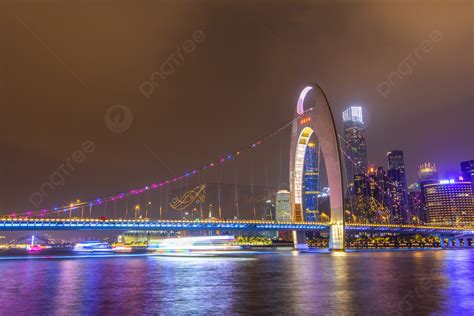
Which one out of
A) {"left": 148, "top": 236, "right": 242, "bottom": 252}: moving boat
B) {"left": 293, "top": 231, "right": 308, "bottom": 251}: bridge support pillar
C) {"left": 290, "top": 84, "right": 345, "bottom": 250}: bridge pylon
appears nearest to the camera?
{"left": 290, "top": 84, "right": 345, "bottom": 250}: bridge pylon

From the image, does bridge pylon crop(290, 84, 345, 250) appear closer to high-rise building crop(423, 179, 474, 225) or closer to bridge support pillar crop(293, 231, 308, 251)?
bridge support pillar crop(293, 231, 308, 251)

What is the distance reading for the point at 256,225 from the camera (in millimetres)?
63531

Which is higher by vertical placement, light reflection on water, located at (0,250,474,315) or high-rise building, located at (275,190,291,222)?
high-rise building, located at (275,190,291,222)

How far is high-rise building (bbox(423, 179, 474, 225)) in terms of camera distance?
167875 millimetres

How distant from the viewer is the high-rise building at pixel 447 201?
551 feet

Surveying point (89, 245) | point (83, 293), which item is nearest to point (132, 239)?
point (89, 245)

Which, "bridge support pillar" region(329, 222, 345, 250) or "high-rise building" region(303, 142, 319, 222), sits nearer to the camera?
"bridge support pillar" region(329, 222, 345, 250)

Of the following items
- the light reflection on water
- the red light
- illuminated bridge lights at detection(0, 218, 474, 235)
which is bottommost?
the light reflection on water

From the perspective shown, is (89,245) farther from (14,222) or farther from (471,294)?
(471,294)

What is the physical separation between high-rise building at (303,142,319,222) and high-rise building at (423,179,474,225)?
105654 millimetres

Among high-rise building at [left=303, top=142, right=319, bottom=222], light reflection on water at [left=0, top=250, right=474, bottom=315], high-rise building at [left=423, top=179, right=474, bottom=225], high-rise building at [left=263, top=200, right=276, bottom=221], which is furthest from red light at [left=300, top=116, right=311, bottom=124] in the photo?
high-rise building at [left=423, top=179, right=474, bottom=225]

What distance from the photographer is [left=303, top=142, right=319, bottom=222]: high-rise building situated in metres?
78.9

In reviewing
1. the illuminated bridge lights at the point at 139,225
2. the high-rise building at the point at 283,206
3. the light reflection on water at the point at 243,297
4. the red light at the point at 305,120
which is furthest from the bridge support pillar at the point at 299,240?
the light reflection on water at the point at 243,297

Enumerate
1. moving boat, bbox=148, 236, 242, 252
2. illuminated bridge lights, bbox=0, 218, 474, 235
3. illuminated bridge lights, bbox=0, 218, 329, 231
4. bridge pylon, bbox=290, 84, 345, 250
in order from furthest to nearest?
moving boat, bbox=148, 236, 242, 252, bridge pylon, bbox=290, 84, 345, 250, illuminated bridge lights, bbox=0, 218, 474, 235, illuminated bridge lights, bbox=0, 218, 329, 231
